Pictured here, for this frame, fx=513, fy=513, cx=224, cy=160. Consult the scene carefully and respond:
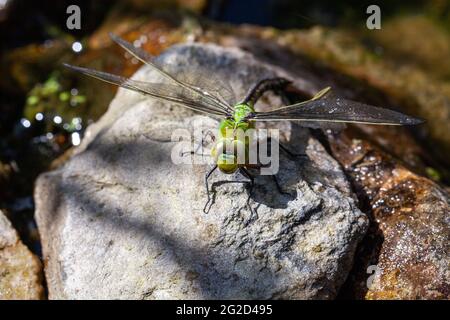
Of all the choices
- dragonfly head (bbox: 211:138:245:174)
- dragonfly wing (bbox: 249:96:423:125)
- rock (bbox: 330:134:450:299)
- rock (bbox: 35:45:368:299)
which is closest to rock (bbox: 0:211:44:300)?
rock (bbox: 35:45:368:299)

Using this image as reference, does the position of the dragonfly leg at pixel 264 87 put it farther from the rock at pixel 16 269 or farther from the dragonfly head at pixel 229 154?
the rock at pixel 16 269

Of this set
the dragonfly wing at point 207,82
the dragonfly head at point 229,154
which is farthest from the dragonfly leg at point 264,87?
the dragonfly head at point 229,154

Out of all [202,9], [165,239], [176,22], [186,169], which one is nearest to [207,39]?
[176,22]

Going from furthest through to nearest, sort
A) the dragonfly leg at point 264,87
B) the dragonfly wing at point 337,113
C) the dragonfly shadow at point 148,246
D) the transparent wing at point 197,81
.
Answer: the dragonfly leg at point 264,87
the transparent wing at point 197,81
the dragonfly wing at point 337,113
the dragonfly shadow at point 148,246

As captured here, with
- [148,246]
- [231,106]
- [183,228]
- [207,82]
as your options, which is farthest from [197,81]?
[148,246]

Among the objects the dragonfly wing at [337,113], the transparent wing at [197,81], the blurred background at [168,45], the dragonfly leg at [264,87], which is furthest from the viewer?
the blurred background at [168,45]

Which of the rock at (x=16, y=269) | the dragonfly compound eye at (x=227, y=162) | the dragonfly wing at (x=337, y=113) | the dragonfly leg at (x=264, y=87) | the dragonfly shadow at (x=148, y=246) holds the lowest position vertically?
the rock at (x=16, y=269)
